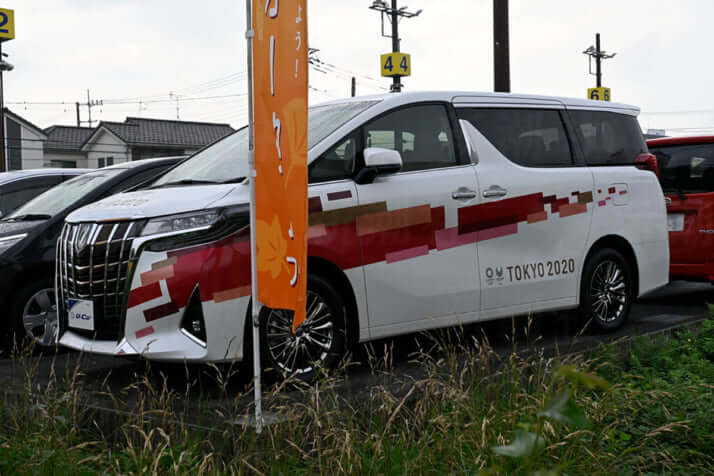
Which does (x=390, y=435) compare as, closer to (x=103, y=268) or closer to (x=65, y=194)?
(x=103, y=268)

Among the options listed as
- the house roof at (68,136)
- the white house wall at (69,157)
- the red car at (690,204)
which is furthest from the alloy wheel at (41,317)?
the house roof at (68,136)

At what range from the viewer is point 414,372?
520 centimetres

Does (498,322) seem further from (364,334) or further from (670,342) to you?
(364,334)

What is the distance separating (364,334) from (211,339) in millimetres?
1049

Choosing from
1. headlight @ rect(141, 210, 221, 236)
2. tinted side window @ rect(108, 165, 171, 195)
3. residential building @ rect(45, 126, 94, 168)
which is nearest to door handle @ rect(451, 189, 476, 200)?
headlight @ rect(141, 210, 221, 236)

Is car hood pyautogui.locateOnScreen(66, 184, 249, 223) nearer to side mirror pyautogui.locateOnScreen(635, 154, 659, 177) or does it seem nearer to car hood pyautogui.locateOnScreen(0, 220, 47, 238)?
car hood pyautogui.locateOnScreen(0, 220, 47, 238)

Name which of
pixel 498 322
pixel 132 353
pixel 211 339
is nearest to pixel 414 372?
pixel 211 339

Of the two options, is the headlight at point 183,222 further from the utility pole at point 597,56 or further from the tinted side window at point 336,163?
the utility pole at point 597,56

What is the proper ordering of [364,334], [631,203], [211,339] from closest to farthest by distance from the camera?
[211,339] → [364,334] → [631,203]

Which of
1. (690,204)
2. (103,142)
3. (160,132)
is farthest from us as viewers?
(160,132)

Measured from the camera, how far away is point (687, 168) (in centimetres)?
834

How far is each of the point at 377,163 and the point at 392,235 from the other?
0.51 metres

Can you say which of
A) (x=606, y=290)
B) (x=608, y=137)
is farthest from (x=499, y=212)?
(x=608, y=137)

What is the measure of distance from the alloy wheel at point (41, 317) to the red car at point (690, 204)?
19.7 feet
